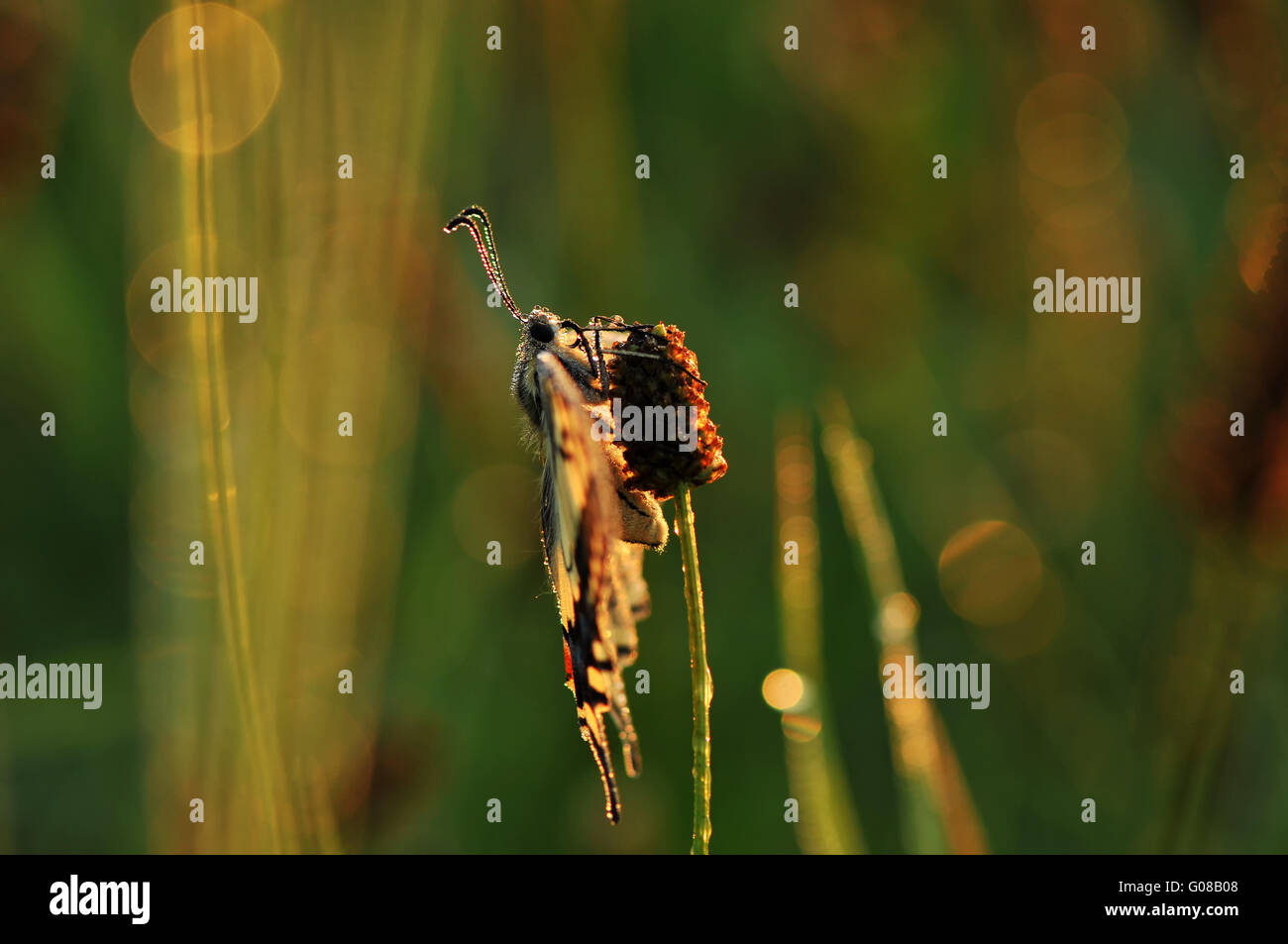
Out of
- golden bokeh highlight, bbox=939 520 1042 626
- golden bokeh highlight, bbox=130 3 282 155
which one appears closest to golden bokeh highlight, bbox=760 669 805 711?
golden bokeh highlight, bbox=939 520 1042 626

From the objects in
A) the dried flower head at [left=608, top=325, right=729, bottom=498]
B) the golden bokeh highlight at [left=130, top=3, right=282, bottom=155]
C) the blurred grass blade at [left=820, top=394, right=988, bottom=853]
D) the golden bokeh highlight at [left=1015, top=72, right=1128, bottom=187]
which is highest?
the golden bokeh highlight at [left=1015, top=72, right=1128, bottom=187]

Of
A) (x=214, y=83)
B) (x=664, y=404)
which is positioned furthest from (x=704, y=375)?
(x=214, y=83)

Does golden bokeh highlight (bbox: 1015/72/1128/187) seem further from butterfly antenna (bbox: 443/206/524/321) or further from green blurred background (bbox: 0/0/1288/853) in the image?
butterfly antenna (bbox: 443/206/524/321)

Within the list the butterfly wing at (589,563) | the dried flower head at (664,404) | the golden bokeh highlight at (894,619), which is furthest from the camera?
the golden bokeh highlight at (894,619)

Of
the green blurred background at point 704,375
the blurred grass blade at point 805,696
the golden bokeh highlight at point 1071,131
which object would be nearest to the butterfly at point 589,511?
the blurred grass blade at point 805,696

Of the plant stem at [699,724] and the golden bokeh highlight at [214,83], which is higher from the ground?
the golden bokeh highlight at [214,83]

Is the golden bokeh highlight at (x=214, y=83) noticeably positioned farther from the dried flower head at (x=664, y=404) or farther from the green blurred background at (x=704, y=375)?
the dried flower head at (x=664, y=404)

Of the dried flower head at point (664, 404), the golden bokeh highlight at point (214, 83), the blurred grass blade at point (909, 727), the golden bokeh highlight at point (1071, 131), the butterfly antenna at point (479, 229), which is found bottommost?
the blurred grass blade at point (909, 727)
